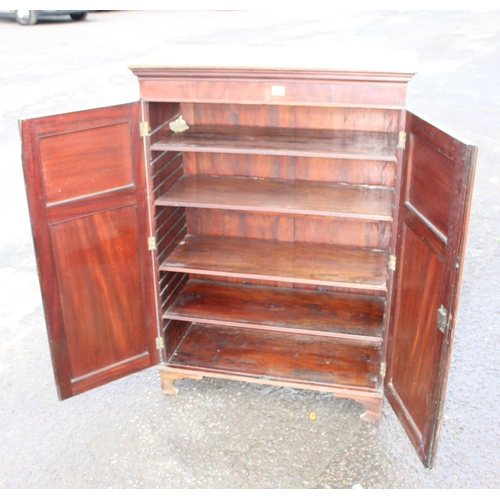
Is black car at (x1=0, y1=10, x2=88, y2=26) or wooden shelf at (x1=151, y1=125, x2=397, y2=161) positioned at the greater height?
black car at (x1=0, y1=10, x2=88, y2=26)

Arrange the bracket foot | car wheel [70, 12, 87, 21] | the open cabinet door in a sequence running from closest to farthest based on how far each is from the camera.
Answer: the open cabinet door, the bracket foot, car wheel [70, 12, 87, 21]

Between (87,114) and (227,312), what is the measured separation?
1236 mm

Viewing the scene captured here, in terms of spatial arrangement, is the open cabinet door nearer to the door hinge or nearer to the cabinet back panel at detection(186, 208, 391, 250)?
the door hinge

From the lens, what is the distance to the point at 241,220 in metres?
3.25

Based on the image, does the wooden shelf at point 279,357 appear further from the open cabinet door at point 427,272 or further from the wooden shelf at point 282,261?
the wooden shelf at point 282,261

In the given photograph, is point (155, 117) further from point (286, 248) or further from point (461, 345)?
point (461, 345)

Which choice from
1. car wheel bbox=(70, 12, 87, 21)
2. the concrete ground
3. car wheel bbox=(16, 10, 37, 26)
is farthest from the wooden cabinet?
car wheel bbox=(70, 12, 87, 21)

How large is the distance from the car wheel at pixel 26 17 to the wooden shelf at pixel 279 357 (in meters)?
12.7

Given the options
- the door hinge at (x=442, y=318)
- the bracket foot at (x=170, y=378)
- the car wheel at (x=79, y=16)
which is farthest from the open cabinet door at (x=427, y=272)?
the car wheel at (x=79, y=16)

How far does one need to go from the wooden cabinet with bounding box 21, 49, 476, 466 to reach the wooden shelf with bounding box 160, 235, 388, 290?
0.04ft

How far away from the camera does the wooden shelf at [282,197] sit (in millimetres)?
2674

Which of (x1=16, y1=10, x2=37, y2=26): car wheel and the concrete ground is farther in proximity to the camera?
(x1=16, y1=10, x2=37, y2=26): car wheel

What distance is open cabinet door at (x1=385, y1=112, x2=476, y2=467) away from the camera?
2.14 meters
